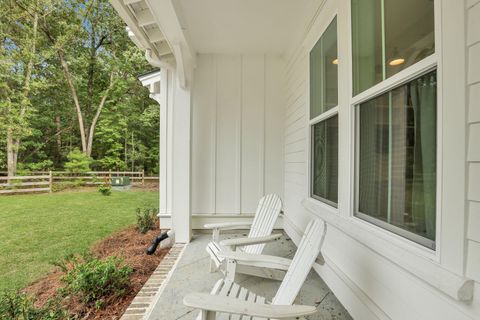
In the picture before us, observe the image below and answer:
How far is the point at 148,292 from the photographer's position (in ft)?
7.68

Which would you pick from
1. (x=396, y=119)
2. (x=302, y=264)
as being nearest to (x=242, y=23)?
(x=396, y=119)

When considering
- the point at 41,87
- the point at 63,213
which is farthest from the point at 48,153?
the point at 63,213

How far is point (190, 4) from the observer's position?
3.11m

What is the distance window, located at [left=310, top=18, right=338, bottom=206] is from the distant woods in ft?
44.3

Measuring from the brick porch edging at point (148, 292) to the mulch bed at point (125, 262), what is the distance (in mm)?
162

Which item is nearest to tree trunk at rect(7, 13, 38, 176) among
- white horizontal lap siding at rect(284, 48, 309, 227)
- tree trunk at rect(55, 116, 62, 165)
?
tree trunk at rect(55, 116, 62, 165)

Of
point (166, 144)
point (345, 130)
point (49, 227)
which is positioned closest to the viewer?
point (345, 130)

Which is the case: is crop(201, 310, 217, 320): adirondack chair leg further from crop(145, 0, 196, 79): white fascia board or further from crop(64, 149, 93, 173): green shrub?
crop(64, 149, 93, 173): green shrub

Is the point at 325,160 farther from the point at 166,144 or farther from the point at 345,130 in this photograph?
the point at 166,144

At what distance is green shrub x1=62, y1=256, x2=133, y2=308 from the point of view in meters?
2.38

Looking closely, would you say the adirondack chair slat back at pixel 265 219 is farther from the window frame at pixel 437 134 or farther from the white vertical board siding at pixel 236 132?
the white vertical board siding at pixel 236 132

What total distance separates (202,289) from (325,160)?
175 centimetres

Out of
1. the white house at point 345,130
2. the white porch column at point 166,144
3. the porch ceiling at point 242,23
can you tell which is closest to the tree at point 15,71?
the white house at point 345,130

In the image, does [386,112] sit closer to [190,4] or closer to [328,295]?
[328,295]
